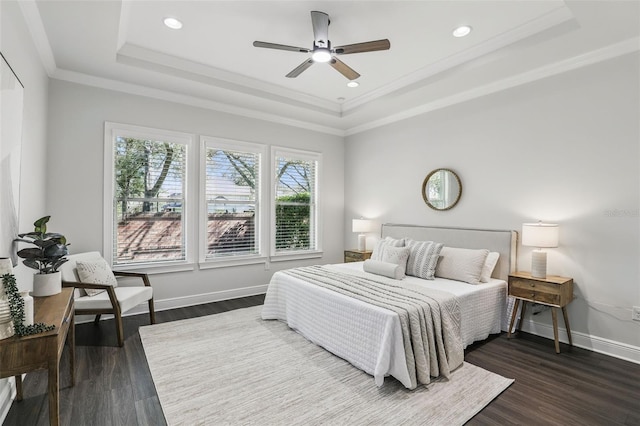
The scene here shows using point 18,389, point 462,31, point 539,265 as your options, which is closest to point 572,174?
point 539,265

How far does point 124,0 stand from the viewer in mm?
2578

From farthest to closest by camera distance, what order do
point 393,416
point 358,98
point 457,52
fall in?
point 358,98, point 457,52, point 393,416

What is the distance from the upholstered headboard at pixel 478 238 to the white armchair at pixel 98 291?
3505 millimetres

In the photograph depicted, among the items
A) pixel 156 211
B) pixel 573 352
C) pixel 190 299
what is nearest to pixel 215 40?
pixel 156 211

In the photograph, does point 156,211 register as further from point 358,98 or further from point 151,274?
point 358,98

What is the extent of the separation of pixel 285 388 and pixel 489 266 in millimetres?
2584

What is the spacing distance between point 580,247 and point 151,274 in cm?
488

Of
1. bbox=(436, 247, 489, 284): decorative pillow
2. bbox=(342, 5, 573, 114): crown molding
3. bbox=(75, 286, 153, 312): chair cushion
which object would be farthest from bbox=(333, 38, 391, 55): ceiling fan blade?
bbox=(75, 286, 153, 312): chair cushion

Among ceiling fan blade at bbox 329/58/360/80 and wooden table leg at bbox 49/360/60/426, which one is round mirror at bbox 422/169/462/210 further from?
wooden table leg at bbox 49/360/60/426

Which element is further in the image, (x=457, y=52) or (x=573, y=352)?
(x=457, y=52)

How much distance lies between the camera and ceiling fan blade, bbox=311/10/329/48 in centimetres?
274

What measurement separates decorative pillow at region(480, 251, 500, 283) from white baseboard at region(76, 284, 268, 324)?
314 centimetres

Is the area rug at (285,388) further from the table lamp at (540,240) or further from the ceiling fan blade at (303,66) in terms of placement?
the ceiling fan blade at (303,66)

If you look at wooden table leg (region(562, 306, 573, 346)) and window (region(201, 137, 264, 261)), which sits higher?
window (region(201, 137, 264, 261))
